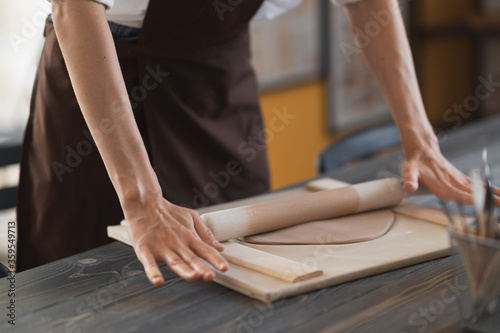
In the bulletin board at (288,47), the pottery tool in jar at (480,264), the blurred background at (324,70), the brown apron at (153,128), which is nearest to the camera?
the pottery tool in jar at (480,264)

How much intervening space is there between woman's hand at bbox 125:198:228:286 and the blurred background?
5.54ft

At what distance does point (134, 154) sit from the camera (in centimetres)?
112

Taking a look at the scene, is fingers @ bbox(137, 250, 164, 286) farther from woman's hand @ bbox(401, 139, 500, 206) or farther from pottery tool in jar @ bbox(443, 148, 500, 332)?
woman's hand @ bbox(401, 139, 500, 206)

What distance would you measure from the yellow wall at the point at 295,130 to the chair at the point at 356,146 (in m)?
1.35

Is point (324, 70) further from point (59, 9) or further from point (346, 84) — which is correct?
point (59, 9)

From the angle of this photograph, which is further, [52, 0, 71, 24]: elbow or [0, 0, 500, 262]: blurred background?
[0, 0, 500, 262]: blurred background

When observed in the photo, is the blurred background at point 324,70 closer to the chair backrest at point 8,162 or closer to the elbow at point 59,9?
the chair backrest at point 8,162

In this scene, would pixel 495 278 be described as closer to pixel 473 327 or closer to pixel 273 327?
pixel 473 327

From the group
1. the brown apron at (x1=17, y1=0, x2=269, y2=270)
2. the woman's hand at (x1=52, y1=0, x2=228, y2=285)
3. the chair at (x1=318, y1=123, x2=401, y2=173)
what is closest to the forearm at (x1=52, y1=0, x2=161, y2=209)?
the woman's hand at (x1=52, y1=0, x2=228, y2=285)

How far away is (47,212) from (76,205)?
0.26 ft

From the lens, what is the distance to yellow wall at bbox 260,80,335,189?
11.5 feet

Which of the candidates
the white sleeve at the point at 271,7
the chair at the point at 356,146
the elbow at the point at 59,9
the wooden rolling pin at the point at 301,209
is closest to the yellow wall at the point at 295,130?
the chair at the point at 356,146

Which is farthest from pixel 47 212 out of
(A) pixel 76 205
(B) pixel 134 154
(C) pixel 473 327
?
(C) pixel 473 327

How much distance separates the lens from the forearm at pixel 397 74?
147 cm
